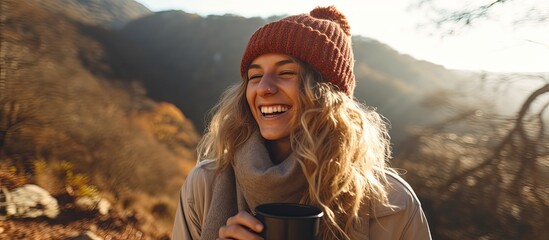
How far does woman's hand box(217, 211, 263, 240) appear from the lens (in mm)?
798

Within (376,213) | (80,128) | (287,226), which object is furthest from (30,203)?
(287,226)

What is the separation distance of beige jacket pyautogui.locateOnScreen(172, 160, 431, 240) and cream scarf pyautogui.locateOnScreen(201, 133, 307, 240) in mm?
83

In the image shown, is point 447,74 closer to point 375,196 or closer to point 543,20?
point 543,20

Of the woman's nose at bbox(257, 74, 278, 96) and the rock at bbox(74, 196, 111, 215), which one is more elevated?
the woman's nose at bbox(257, 74, 278, 96)

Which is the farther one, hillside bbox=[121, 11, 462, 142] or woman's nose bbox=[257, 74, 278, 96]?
hillside bbox=[121, 11, 462, 142]

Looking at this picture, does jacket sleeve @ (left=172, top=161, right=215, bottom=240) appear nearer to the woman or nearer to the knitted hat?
the woman

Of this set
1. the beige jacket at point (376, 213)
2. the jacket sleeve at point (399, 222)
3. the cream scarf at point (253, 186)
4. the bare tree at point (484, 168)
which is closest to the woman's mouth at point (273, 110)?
the cream scarf at point (253, 186)

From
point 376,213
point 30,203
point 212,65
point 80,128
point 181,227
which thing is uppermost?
point 212,65

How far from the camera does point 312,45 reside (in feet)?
4.33

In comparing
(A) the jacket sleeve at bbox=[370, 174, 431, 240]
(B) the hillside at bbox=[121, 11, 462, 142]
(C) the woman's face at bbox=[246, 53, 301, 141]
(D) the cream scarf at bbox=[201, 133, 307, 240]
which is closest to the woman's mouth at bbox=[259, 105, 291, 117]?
(C) the woman's face at bbox=[246, 53, 301, 141]

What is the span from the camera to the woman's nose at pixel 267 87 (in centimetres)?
124

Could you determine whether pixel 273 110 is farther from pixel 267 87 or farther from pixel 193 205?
pixel 193 205

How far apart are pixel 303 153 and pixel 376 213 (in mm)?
290

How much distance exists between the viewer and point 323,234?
1.15 m
